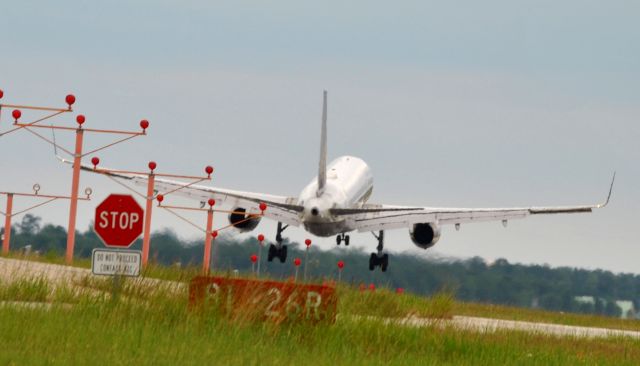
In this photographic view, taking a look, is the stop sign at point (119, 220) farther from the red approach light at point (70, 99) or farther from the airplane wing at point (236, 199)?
the airplane wing at point (236, 199)

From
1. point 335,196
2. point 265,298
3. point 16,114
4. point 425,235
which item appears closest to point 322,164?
point 335,196

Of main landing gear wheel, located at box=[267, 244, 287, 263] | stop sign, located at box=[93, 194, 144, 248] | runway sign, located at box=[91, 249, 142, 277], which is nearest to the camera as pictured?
stop sign, located at box=[93, 194, 144, 248]

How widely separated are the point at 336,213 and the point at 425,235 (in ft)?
26.1

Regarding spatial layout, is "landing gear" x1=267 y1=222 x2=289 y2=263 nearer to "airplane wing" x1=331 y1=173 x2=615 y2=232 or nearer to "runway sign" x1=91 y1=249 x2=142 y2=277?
"airplane wing" x1=331 y1=173 x2=615 y2=232

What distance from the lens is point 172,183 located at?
243 feet

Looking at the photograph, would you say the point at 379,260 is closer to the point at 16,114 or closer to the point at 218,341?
the point at 16,114

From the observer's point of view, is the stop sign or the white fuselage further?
the white fuselage

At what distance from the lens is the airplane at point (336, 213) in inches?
2773

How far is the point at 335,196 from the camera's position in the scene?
71.7m

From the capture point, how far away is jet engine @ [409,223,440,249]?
248ft

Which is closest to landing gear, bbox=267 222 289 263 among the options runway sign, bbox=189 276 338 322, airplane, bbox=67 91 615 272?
airplane, bbox=67 91 615 272

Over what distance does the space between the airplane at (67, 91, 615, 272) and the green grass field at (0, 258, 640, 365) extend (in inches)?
1572

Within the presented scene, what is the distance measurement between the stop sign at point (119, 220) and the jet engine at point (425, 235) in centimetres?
5317

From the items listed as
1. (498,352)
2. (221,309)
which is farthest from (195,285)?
(498,352)
